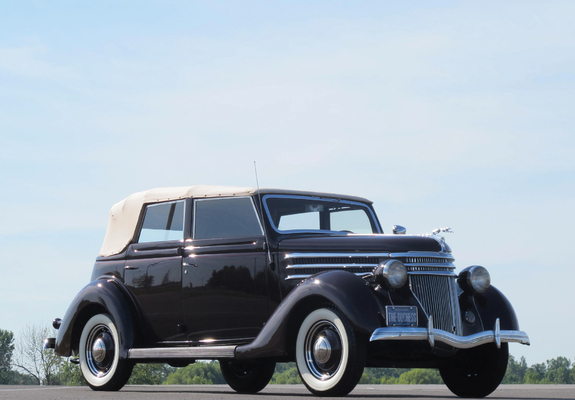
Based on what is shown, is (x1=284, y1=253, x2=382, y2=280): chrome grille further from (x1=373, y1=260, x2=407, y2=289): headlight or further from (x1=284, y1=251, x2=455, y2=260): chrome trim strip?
(x1=373, y1=260, x2=407, y2=289): headlight

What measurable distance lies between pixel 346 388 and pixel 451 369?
1.87 metres

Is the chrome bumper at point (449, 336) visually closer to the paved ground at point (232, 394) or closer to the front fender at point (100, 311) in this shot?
the paved ground at point (232, 394)

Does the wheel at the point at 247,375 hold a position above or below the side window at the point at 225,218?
below

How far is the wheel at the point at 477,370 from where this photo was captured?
7.65m

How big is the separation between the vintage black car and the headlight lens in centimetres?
1

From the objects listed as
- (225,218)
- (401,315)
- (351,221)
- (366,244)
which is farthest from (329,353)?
(351,221)

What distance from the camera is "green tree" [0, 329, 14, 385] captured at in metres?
67.7

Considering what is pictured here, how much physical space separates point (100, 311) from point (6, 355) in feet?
239

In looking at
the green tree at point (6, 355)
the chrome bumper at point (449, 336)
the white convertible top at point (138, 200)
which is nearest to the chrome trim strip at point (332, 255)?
the chrome bumper at point (449, 336)

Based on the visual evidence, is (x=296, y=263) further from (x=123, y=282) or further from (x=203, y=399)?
(x=123, y=282)

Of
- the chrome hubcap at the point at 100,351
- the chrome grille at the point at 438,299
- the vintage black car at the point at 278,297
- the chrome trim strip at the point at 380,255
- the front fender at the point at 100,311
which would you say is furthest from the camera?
the chrome hubcap at the point at 100,351

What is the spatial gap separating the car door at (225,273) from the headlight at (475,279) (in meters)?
2.05

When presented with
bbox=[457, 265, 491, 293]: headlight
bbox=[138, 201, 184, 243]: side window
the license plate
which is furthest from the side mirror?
bbox=[138, 201, 184, 243]: side window

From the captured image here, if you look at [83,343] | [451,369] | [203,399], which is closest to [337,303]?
[203,399]
